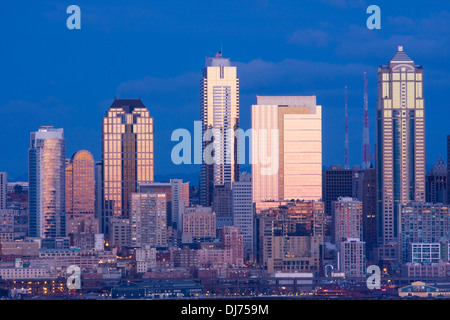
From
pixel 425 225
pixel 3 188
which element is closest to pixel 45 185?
pixel 3 188

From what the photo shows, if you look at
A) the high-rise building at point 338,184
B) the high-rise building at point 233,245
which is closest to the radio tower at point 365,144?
the high-rise building at point 338,184

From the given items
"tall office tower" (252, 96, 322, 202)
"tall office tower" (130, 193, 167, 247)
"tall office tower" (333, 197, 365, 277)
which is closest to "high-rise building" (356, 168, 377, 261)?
"tall office tower" (333, 197, 365, 277)

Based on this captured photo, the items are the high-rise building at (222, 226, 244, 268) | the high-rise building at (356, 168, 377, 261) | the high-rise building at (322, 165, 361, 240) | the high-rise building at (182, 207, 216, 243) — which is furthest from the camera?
the high-rise building at (322, 165, 361, 240)

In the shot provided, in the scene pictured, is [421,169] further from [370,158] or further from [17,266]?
[17,266]

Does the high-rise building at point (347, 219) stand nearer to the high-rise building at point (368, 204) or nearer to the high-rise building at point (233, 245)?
the high-rise building at point (368, 204)

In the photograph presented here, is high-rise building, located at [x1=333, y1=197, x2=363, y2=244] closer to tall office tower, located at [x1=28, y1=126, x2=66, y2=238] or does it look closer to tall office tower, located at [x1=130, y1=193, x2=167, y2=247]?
tall office tower, located at [x1=130, y1=193, x2=167, y2=247]
